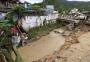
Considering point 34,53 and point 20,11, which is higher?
point 20,11

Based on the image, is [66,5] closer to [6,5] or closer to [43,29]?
[43,29]

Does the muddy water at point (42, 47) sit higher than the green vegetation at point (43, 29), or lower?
lower

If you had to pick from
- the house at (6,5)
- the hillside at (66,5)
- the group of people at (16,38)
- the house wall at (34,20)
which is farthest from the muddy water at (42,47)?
the hillside at (66,5)

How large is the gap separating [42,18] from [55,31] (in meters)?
1.66

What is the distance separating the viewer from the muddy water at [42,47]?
14.4 meters

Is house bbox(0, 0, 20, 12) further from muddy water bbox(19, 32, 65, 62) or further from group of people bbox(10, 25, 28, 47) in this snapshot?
group of people bbox(10, 25, 28, 47)

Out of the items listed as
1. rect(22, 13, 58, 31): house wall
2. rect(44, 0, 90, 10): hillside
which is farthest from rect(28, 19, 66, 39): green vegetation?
rect(44, 0, 90, 10): hillside

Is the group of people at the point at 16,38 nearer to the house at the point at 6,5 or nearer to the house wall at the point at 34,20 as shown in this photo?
the house wall at the point at 34,20

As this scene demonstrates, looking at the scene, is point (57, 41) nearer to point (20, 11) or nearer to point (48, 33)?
point (48, 33)

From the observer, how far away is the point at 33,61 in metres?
13.1

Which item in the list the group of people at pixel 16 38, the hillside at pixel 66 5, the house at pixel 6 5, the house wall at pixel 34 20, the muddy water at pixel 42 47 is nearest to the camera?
the group of people at pixel 16 38

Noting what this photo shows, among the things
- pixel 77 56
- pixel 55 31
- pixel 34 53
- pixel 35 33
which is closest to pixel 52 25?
pixel 55 31

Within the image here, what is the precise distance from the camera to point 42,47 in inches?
655

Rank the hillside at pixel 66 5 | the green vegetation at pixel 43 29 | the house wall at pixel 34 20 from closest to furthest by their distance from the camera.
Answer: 1. the green vegetation at pixel 43 29
2. the house wall at pixel 34 20
3. the hillside at pixel 66 5
